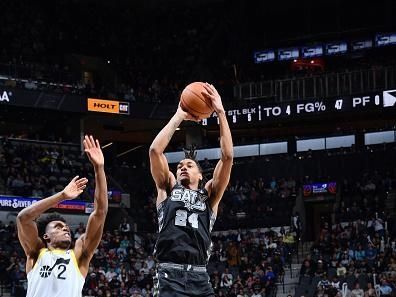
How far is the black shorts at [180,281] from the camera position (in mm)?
7184

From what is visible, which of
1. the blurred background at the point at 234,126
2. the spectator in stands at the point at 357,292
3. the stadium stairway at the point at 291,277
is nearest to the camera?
the spectator in stands at the point at 357,292

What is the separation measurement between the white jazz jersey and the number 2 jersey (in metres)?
0.70

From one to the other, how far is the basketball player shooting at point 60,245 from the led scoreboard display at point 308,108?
25.9m

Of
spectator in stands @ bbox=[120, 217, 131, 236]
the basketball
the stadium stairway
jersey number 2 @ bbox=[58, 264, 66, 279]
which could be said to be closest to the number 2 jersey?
the basketball

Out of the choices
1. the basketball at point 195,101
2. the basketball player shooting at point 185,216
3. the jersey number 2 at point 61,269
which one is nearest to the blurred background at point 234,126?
the basketball player shooting at point 185,216

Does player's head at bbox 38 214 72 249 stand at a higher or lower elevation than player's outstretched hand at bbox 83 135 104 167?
lower

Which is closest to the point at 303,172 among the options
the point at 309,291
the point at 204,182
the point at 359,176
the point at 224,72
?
the point at 359,176

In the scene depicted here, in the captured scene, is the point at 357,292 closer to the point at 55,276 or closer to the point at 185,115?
the point at 185,115

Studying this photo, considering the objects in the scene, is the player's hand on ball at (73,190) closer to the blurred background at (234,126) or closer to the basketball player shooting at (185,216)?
the basketball player shooting at (185,216)

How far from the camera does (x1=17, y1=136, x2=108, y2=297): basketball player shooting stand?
276 inches

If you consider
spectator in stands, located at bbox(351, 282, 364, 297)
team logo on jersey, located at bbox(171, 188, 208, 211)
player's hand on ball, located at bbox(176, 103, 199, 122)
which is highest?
player's hand on ball, located at bbox(176, 103, 199, 122)

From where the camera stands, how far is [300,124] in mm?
38625

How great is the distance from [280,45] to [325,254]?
14.9 m

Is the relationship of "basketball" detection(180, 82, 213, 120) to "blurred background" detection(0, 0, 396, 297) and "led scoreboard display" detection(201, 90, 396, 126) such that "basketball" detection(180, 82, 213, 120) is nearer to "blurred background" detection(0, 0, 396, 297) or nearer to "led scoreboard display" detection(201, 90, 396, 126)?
"blurred background" detection(0, 0, 396, 297)
